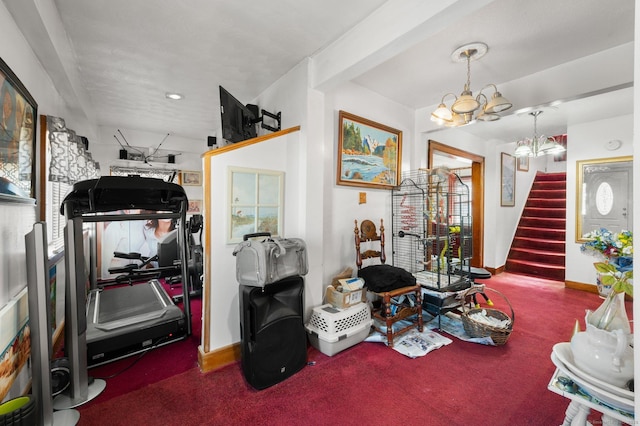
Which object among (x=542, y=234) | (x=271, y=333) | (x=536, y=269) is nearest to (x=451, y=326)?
(x=271, y=333)

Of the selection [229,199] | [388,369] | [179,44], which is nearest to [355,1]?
[179,44]

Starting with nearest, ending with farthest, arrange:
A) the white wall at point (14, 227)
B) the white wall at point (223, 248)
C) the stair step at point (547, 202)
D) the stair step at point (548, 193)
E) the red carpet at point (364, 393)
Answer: the white wall at point (14, 227) → the red carpet at point (364, 393) → the white wall at point (223, 248) → the stair step at point (547, 202) → the stair step at point (548, 193)

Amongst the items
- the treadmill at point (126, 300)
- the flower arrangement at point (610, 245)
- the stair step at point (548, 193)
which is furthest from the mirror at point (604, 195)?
the treadmill at point (126, 300)

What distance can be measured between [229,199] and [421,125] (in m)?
2.67

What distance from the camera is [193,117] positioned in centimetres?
402

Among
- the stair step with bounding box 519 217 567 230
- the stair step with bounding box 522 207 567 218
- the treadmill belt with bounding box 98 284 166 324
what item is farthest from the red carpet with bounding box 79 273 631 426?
the stair step with bounding box 522 207 567 218

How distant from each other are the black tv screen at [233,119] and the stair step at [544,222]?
614 centimetres

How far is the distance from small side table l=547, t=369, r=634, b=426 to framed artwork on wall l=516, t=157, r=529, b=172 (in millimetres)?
6087

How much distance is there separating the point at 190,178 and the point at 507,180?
20.3 ft

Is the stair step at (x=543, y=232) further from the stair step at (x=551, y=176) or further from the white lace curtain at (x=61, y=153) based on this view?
the white lace curtain at (x=61, y=153)

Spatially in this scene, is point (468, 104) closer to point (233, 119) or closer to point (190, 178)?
point (233, 119)

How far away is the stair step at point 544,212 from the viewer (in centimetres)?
580

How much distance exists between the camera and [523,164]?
612cm

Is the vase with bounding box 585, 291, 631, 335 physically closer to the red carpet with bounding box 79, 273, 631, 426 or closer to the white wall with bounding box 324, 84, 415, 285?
the red carpet with bounding box 79, 273, 631, 426
